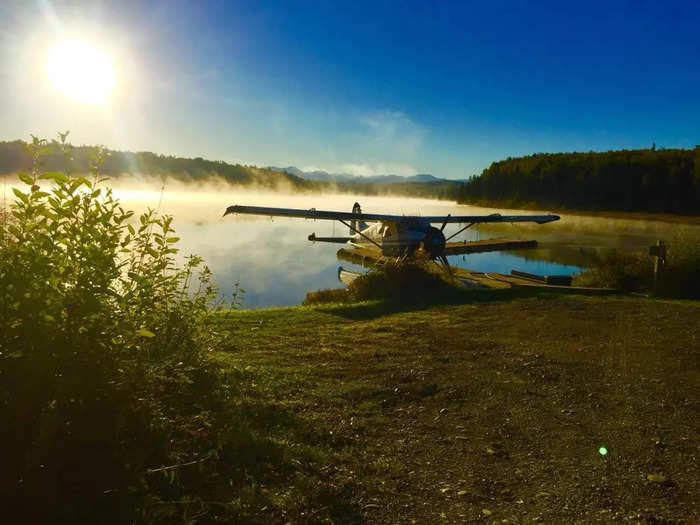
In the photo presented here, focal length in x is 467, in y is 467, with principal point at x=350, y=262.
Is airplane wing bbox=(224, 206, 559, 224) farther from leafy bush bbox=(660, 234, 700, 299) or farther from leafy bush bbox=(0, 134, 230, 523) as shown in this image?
leafy bush bbox=(0, 134, 230, 523)

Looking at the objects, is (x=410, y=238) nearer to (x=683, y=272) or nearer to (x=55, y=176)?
(x=683, y=272)

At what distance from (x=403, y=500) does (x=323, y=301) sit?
10.3 metres

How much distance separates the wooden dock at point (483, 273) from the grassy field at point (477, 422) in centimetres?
430

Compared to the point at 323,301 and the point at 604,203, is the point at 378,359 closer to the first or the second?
the point at 323,301

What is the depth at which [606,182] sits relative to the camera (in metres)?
68.4

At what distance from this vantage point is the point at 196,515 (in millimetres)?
2504

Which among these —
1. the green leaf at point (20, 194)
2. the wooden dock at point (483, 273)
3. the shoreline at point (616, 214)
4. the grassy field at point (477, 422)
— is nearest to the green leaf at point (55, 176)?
the green leaf at point (20, 194)

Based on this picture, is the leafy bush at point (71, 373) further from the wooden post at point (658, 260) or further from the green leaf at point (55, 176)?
the wooden post at point (658, 260)

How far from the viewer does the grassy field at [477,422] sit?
304cm

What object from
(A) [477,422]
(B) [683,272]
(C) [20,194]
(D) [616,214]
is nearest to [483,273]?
(B) [683,272]

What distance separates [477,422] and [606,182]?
7490cm

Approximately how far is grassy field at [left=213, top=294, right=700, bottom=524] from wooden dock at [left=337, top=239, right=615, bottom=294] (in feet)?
14.1

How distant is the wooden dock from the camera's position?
12.2 meters

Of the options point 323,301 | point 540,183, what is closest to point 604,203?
point 540,183
